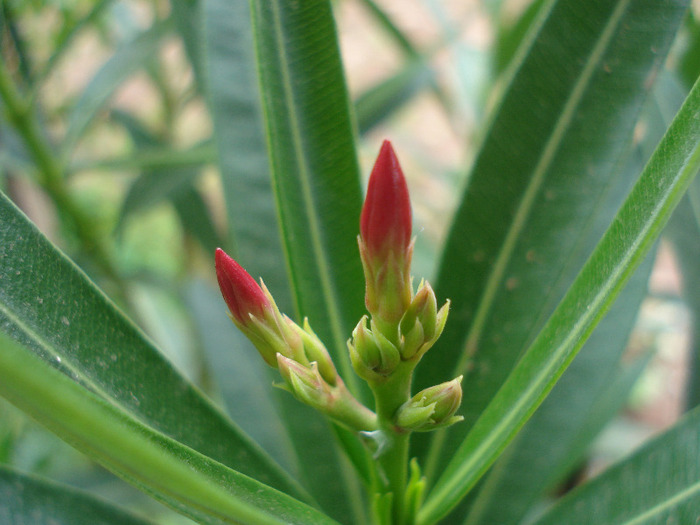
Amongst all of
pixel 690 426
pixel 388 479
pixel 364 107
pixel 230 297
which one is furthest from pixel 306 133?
pixel 364 107

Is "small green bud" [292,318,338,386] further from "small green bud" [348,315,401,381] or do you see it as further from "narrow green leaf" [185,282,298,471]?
"narrow green leaf" [185,282,298,471]

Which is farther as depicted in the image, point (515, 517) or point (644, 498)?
point (515, 517)

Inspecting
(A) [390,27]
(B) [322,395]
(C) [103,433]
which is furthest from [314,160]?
(A) [390,27]

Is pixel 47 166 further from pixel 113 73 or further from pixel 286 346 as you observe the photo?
pixel 286 346

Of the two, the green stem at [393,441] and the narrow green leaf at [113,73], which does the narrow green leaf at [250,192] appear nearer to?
the green stem at [393,441]

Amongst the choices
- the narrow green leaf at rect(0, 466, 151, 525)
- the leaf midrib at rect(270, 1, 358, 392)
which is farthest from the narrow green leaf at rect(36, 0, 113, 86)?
the narrow green leaf at rect(0, 466, 151, 525)

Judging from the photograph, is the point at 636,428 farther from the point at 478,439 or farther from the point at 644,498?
the point at 478,439
